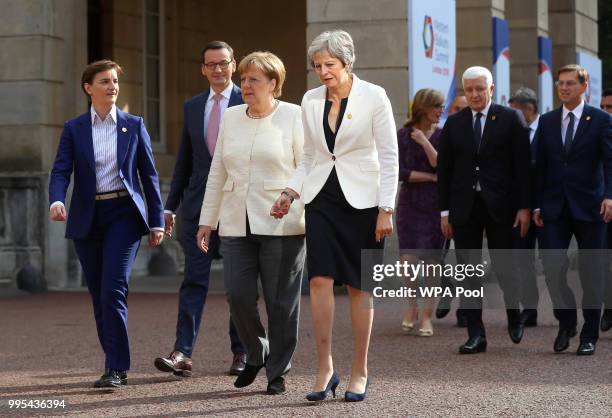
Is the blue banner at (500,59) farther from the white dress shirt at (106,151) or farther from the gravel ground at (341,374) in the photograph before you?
the white dress shirt at (106,151)

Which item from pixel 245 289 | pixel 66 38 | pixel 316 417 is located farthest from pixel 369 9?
pixel 316 417

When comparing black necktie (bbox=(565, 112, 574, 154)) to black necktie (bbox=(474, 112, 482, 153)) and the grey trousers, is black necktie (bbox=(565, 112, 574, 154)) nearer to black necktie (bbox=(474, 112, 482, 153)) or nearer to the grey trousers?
black necktie (bbox=(474, 112, 482, 153))

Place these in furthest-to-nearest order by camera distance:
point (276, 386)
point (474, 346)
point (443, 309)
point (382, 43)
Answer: point (382, 43) < point (443, 309) < point (474, 346) < point (276, 386)

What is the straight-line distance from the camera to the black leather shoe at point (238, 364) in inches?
321

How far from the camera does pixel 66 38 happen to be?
15.4 metres

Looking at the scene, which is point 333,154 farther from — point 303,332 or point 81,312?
point 81,312

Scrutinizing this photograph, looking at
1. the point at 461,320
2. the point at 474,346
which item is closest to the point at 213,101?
the point at 474,346

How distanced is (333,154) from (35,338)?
4047 millimetres

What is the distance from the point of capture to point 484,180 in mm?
9086

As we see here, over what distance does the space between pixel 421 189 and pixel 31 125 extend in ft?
19.2

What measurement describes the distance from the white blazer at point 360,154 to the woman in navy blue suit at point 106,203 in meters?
1.13

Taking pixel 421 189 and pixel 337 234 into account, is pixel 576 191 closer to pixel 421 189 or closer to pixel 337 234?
pixel 421 189

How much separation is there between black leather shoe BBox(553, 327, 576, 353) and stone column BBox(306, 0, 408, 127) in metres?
5.17

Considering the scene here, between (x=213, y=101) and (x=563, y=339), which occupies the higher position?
(x=213, y=101)
